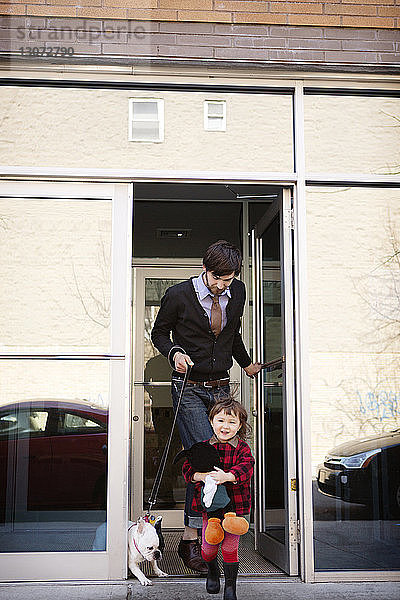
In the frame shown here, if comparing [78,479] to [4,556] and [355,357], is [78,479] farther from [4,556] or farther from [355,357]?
[355,357]

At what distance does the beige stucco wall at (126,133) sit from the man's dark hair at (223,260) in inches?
20.5

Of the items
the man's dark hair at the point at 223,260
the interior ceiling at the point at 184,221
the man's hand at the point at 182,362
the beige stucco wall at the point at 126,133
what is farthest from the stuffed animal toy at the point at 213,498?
the interior ceiling at the point at 184,221

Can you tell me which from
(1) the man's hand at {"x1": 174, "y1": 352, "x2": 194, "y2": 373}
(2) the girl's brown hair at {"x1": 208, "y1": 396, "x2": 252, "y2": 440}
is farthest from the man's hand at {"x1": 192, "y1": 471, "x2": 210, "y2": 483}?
(1) the man's hand at {"x1": 174, "y1": 352, "x2": 194, "y2": 373}

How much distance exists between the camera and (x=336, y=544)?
422 centimetres

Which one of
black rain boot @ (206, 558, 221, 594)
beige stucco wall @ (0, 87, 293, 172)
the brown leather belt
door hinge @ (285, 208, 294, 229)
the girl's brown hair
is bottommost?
black rain boot @ (206, 558, 221, 594)

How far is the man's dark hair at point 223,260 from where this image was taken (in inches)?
166

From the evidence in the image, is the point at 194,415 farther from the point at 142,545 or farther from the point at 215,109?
the point at 215,109

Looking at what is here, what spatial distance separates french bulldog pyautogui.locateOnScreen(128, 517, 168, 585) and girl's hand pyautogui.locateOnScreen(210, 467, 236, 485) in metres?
0.60

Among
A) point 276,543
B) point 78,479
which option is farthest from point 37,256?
point 276,543

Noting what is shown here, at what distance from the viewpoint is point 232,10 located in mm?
4441

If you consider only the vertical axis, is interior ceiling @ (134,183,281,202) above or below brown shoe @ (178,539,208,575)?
above

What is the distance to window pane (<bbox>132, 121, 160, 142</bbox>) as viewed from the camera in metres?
4.46

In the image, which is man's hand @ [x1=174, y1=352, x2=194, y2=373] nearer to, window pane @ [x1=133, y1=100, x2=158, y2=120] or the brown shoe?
the brown shoe

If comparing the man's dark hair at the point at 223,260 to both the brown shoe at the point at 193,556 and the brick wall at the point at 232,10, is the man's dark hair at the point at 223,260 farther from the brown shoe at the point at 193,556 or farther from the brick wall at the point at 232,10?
the brown shoe at the point at 193,556
